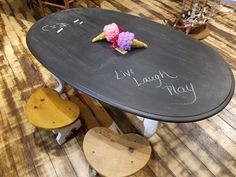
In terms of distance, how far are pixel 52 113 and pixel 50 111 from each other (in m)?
0.03

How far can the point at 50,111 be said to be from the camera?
66.9 inches

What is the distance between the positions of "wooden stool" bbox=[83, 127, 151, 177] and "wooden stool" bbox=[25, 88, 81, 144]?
10.0 inches

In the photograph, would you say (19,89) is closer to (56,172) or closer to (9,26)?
(56,172)

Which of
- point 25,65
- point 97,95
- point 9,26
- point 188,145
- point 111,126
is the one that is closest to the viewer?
point 97,95

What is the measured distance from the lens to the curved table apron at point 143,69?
1.25m

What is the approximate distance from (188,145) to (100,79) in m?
0.97

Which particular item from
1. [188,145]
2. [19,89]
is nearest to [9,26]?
[19,89]

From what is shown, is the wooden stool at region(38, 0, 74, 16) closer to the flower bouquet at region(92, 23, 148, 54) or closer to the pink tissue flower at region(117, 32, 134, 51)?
the flower bouquet at region(92, 23, 148, 54)

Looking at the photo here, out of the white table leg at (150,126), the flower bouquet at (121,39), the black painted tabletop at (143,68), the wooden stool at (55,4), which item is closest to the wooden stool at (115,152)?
the white table leg at (150,126)

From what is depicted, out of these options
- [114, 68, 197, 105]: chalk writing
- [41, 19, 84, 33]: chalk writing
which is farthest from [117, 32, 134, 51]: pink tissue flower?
[41, 19, 84, 33]: chalk writing

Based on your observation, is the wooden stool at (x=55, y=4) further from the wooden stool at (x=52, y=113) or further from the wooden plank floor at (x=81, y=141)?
the wooden stool at (x=52, y=113)

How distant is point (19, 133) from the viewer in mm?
1950

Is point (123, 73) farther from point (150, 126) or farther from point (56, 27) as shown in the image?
point (56, 27)

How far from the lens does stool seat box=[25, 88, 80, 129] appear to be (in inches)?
64.1
